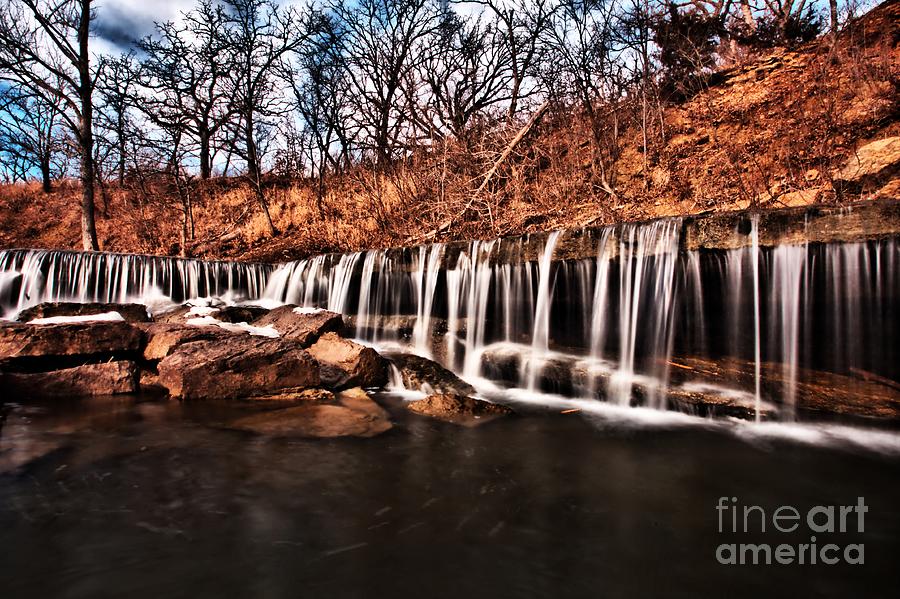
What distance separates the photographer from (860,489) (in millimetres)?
3182

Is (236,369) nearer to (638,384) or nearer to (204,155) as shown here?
(638,384)

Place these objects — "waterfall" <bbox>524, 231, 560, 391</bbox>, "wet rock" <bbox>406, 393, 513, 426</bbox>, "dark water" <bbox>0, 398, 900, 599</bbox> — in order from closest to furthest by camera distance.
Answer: "dark water" <bbox>0, 398, 900, 599</bbox>, "wet rock" <bbox>406, 393, 513, 426</bbox>, "waterfall" <bbox>524, 231, 560, 391</bbox>

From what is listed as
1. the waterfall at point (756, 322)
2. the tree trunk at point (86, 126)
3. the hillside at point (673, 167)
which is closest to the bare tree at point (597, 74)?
the hillside at point (673, 167)

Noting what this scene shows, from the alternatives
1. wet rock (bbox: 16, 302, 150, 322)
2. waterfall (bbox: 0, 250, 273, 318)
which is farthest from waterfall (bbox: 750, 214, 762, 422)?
waterfall (bbox: 0, 250, 273, 318)

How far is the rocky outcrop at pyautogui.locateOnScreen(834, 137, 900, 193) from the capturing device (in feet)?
20.5

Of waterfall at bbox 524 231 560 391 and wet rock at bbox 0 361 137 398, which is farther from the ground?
waterfall at bbox 524 231 560 391

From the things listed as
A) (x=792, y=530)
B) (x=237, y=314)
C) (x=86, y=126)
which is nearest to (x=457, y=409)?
(x=792, y=530)

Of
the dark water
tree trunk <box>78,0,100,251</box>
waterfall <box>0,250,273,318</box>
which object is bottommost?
the dark water

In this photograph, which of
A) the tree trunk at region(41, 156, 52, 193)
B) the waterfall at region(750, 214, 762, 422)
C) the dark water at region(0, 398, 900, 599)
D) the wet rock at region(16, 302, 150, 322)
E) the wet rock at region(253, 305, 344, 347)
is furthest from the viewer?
the tree trunk at region(41, 156, 52, 193)

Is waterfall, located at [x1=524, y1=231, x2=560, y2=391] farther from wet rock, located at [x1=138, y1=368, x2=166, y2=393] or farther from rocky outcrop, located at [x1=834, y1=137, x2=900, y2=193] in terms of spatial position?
wet rock, located at [x1=138, y1=368, x2=166, y2=393]

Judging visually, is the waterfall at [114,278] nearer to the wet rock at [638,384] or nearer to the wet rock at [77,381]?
the wet rock at [77,381]

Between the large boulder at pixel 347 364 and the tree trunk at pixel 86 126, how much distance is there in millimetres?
10931

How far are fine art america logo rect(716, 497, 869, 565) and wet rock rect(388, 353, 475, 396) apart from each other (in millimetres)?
3501

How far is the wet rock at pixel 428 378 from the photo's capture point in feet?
19.6
